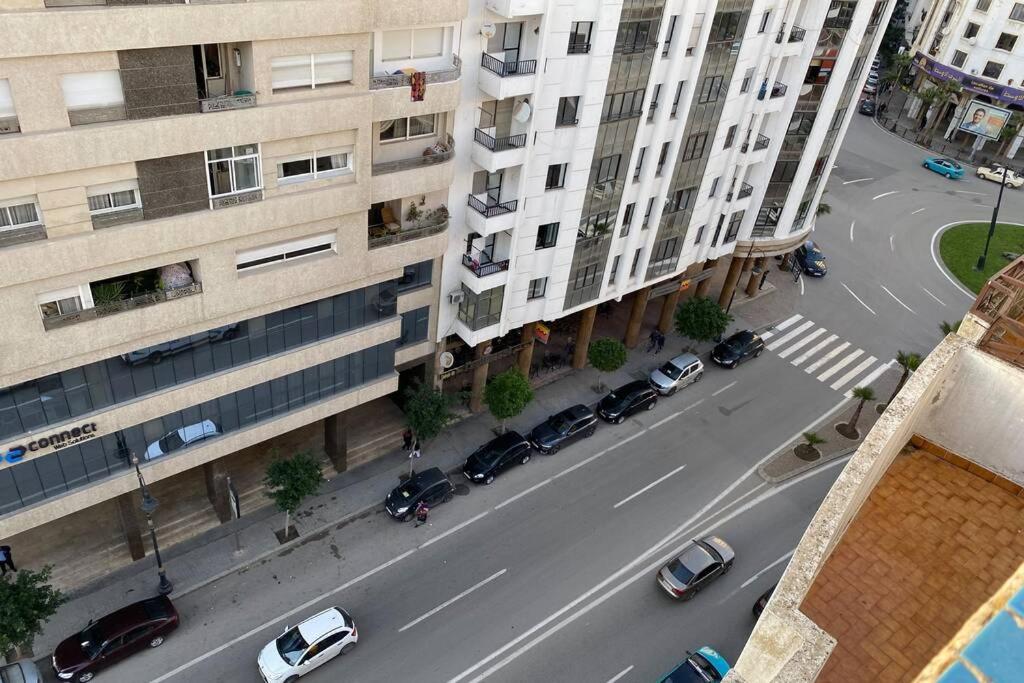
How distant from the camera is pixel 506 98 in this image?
29781 mm

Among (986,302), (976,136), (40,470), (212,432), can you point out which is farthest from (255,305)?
(976,136)

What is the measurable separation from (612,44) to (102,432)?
22625 mm

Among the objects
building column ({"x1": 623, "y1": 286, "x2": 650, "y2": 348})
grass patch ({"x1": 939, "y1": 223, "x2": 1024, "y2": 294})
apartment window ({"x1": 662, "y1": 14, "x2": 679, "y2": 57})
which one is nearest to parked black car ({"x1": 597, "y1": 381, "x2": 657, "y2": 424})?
building column ({"x1": 623, "y1": 286, "x2": 650, "y2": 348})

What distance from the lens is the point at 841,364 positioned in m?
47.4

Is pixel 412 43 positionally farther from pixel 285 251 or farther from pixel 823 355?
pixel 823 355

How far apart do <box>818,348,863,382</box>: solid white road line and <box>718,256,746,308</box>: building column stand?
24.3 feet

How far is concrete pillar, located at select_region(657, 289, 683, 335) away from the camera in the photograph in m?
46.0

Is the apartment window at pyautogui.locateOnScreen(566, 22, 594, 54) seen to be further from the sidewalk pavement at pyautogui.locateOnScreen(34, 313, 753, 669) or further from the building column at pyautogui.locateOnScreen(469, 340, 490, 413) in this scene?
the sidewalk pavement at pyautogui.locateOnScreen(34, 313, 753, 669)

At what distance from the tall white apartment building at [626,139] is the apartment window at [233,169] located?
8.60 meters

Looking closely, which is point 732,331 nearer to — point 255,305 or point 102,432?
point 255,305

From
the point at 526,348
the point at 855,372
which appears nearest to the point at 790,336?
the point at 855,372

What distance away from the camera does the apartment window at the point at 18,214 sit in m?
20.5

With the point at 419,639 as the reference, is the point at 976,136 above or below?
above

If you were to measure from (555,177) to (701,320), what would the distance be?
14.9 meters
